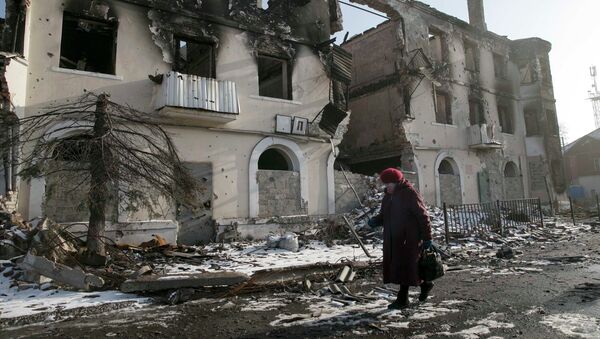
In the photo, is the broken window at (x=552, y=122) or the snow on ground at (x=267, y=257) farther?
the broken window at (x=552, y=122)

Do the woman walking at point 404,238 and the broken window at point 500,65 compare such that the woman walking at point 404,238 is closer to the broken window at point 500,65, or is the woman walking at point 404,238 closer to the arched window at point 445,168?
the arched window at point 445,168

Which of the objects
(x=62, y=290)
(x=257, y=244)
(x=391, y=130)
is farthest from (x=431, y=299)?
(x=391, y=130)

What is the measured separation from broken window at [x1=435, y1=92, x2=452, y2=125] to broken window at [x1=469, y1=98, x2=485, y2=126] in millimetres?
2025

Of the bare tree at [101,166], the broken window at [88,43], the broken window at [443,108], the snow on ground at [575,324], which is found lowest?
the snow on ground at [575,324]

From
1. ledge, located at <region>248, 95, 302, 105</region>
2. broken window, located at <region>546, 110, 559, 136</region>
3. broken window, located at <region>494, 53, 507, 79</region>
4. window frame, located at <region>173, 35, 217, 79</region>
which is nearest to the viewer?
window frame, located at <region>173, 35, 217, 79</region>

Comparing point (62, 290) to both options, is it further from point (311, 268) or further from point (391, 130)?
point (391, 130)

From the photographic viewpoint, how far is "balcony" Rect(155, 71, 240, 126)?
9.81 metres

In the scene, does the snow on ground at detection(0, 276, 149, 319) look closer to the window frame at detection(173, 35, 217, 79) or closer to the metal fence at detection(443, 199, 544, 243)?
the window frame at detection(173, 35, 217, 79)

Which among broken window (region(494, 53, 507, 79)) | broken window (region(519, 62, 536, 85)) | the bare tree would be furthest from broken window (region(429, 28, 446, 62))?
the bare tree

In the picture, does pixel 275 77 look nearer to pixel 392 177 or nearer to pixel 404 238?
pixel 392 177

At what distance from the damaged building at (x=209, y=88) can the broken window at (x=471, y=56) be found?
861 cm

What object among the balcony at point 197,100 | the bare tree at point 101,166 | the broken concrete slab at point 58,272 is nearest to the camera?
the broken concrete slab at point 58,272

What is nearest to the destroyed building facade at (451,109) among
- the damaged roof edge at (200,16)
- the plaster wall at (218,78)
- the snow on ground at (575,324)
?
the plaster wall at (218,78)

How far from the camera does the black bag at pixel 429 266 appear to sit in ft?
14.1
